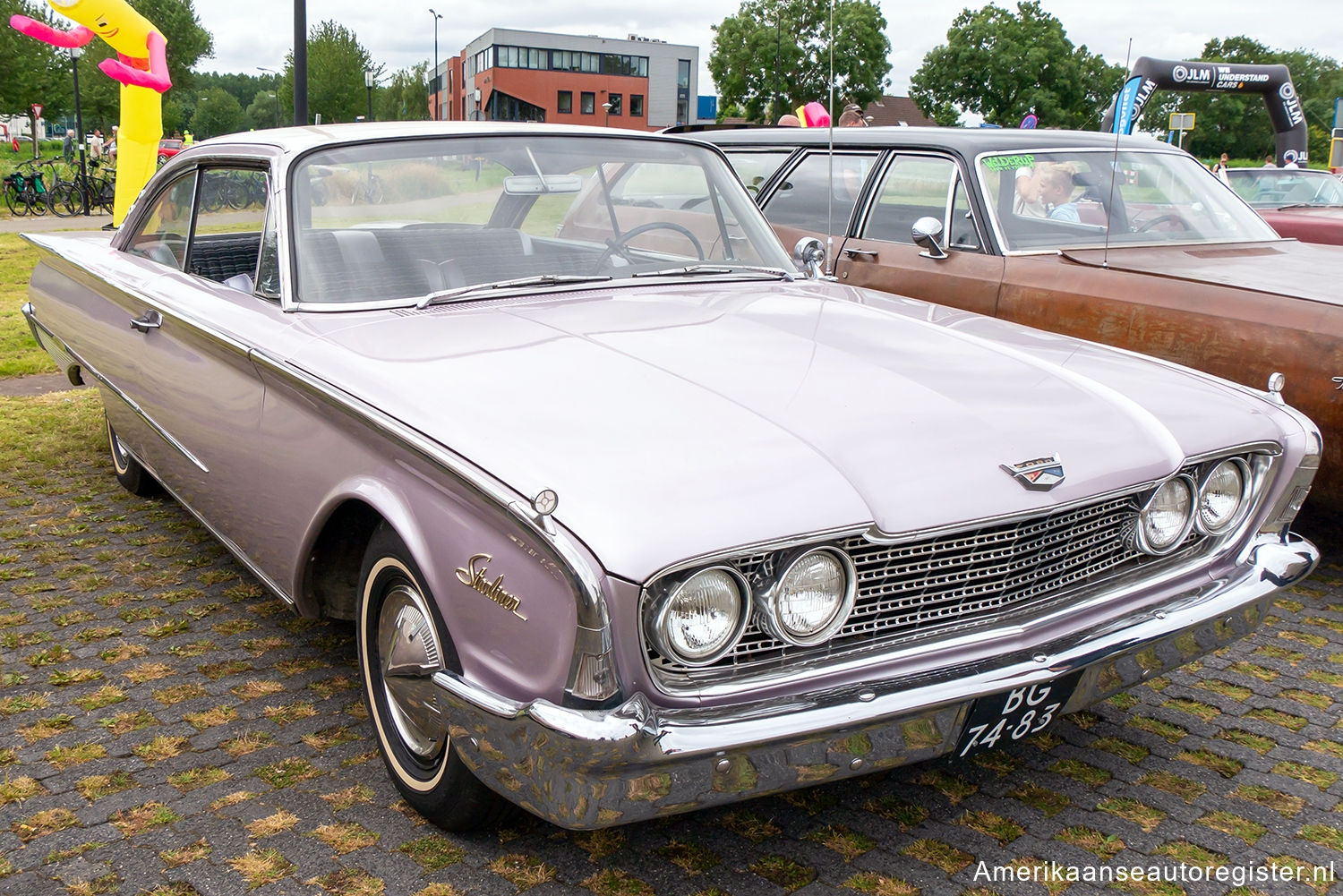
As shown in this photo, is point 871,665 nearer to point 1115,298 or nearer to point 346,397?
point 346,397

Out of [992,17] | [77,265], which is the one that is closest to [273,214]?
[77,265]

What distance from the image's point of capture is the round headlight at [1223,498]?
8.65 ft

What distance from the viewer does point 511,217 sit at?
3.38m

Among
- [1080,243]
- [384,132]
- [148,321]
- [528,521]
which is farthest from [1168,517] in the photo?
[148,321]

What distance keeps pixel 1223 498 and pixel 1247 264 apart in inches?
99.1

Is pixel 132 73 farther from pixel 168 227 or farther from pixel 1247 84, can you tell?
pixel 1247 84

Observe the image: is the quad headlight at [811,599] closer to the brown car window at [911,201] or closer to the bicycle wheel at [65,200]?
the brown car window at [911,201]

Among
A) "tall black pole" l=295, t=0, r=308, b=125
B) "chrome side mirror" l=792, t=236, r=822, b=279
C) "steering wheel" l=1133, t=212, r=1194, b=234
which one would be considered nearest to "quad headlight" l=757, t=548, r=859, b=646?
"chrome side mirror" l=792, t=236, r=822, b=279

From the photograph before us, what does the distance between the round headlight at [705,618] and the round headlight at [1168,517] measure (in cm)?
105

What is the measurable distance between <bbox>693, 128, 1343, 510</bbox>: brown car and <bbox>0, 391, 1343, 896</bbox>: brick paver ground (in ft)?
3.47

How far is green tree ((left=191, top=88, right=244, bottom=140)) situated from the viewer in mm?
89875

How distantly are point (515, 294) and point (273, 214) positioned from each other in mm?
708

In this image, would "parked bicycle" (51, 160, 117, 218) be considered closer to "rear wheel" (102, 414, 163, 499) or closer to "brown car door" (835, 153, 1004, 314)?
"rear wheel" (102, 414, 163, 499)

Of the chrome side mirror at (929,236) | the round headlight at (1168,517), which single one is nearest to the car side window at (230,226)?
the round headlight at (1168,517)
